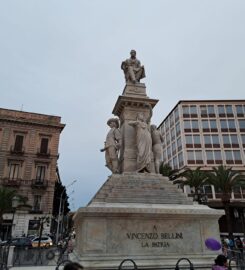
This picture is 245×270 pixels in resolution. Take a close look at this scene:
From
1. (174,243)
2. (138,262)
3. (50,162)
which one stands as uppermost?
(50,162)

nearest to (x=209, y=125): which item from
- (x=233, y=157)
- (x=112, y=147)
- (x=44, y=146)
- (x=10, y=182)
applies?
(x=233, y=157)

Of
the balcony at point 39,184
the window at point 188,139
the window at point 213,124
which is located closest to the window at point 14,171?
the balcony at point 39,184

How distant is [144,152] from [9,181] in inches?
1328

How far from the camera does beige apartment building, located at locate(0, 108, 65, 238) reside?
36.8m

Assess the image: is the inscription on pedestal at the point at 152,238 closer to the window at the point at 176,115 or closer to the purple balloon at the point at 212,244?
the purple balloon at the point at 212,244

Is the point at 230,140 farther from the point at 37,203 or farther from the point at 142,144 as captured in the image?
the point at 142,144

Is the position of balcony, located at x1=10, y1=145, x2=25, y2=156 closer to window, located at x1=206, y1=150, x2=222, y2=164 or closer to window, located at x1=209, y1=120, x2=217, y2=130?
window, located at x1=206, y1=150, x2=222, y2=164

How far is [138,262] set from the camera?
7.39m

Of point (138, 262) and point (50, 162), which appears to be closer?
point (138, 262)

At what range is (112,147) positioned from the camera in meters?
10.5

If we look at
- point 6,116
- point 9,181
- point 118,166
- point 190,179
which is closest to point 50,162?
point 9,181

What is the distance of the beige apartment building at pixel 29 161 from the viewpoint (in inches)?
1449

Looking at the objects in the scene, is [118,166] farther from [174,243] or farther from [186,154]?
[186,154]

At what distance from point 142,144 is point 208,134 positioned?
143 feet
